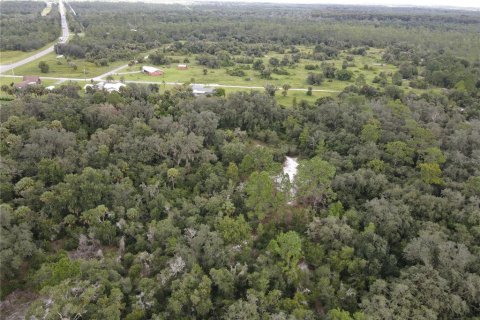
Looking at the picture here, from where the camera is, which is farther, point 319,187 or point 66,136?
point 66,136

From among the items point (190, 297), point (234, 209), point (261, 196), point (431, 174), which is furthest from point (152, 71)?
point (190, 297)

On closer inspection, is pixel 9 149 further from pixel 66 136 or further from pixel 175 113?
pixel 175 113

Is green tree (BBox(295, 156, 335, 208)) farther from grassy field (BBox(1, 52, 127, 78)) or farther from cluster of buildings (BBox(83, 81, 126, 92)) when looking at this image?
grassy field (BBox(1, 52, 127, 78))

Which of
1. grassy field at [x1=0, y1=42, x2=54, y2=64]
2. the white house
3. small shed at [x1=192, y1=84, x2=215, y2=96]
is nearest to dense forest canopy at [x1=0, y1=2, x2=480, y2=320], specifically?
small shed at [x1=192, y1=84, x2=215, y2=96]

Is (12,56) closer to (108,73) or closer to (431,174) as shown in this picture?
(108,73)

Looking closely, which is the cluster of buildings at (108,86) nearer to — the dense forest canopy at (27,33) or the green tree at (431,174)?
the dense forest canopy at (27,33)

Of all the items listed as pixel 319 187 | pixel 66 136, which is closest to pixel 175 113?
pixel 66 136

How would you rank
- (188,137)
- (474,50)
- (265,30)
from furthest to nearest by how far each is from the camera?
(265,30)
(474,50)
(188,137)
